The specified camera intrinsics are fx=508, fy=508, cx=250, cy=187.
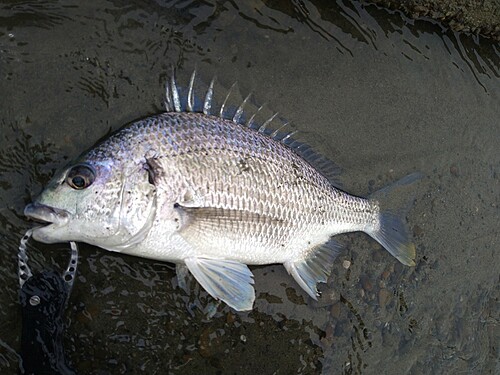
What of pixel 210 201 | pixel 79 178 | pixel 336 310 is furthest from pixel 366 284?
pixel 79 178

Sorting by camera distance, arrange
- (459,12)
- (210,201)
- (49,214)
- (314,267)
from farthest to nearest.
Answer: (459,12), (314,267), (210,201), (49,214)

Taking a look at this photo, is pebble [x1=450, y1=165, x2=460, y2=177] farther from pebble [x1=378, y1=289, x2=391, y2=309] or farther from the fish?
pebble [x1=378, y1=289, x2=391, y2=309]

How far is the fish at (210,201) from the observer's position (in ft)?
8.69

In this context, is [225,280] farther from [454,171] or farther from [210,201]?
[454,171]

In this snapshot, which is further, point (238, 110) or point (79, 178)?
point (238, 110)

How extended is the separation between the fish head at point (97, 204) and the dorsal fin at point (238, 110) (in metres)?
0.62

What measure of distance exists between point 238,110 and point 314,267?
114 centimetres

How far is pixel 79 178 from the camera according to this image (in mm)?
2619

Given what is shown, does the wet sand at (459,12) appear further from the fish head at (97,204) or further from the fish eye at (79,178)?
the fish eye at (79,178)

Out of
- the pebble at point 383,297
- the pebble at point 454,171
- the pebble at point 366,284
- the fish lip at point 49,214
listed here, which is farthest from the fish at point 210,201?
the pebble at point 454,171

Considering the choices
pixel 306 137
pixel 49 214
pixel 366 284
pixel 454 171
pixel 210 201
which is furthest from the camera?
pixel 454 171

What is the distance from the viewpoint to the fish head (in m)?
2.60

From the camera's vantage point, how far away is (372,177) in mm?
3680

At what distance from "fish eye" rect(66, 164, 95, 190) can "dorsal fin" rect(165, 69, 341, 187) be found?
71 cm
